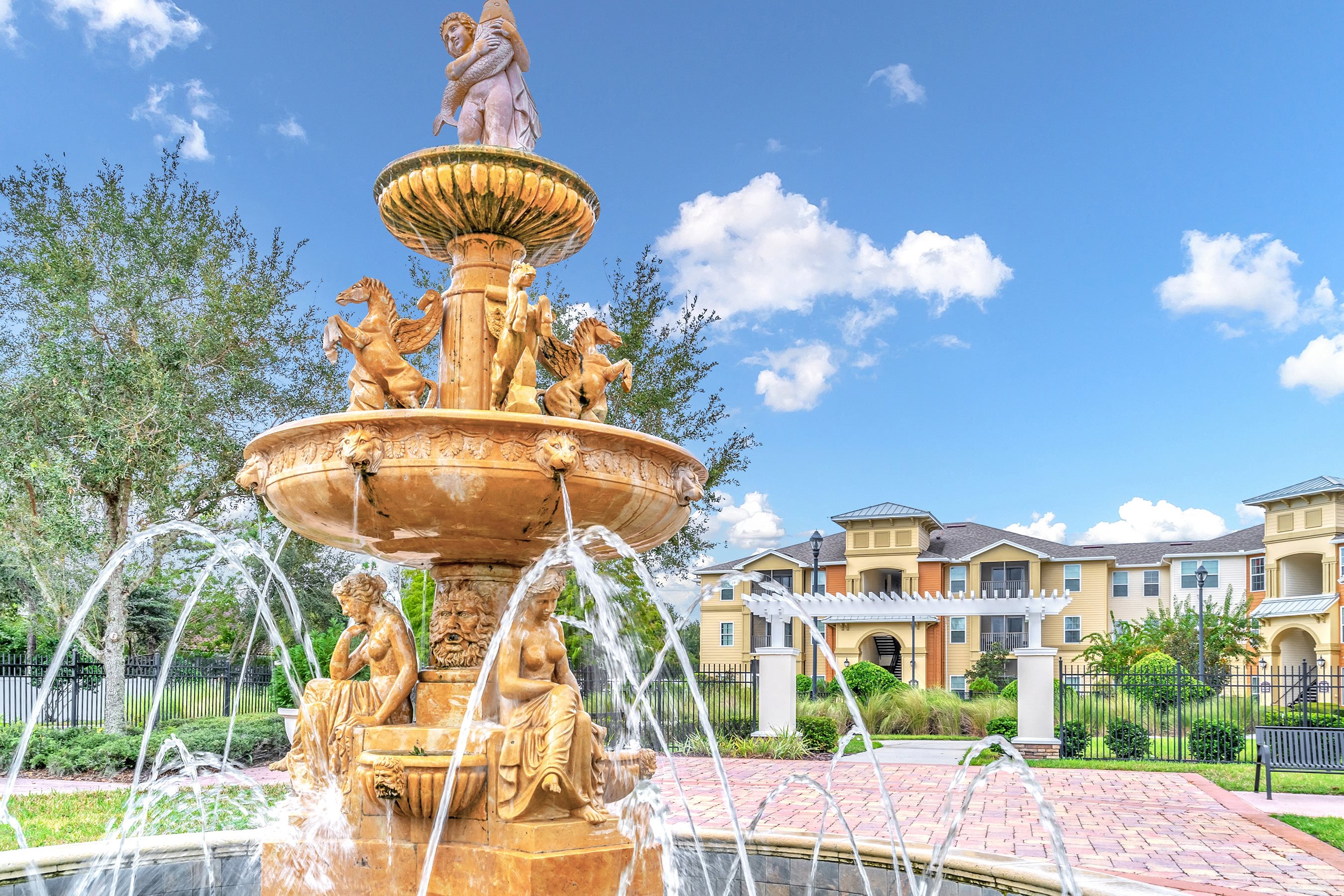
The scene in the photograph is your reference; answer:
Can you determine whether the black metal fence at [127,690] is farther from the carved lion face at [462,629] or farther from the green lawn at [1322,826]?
the green lawn at [1322,826]

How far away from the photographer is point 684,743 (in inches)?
787

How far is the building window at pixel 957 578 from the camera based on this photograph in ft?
162

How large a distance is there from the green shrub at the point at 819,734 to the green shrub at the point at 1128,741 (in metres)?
4.86

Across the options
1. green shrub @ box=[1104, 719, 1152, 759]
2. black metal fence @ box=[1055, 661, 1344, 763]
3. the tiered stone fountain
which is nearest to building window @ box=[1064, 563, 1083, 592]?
black metal fence @ box=[1055, 661, 1344, 763]

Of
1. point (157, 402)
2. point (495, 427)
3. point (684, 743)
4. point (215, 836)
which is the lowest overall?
point (684, 743)

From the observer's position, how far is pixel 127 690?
68.9 feet

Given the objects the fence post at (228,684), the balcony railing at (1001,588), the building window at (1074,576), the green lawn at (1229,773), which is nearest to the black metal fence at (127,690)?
the fence post at (228,684)

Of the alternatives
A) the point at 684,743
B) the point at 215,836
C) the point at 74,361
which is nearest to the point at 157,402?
the point at 74,361

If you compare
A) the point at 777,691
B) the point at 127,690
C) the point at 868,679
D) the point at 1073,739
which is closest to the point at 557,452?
the point at 777,691

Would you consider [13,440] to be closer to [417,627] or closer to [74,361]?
[74,361]

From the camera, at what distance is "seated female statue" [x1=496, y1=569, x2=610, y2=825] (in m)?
4.86

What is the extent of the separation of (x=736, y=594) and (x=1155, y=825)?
41684mm

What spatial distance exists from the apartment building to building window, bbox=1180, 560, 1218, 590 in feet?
0.15

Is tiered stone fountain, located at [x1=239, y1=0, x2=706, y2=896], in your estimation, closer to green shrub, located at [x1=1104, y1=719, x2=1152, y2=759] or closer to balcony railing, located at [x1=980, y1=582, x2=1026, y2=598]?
green shrub, located at [x1=1104, y1=719, x2=1152, y2=759]
